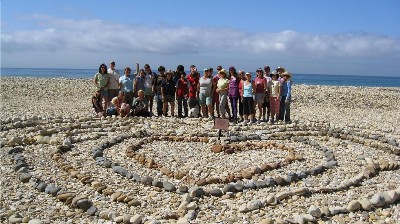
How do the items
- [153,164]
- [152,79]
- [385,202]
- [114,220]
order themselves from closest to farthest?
[114,220] < [385,202] < [153,164] < [152,79]

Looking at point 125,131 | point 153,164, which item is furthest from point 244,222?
point 125,131

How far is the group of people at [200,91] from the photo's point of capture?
16.1 meters

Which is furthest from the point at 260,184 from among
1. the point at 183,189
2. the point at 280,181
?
the point at 183,189

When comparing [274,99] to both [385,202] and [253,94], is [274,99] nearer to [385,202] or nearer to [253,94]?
[253,94]

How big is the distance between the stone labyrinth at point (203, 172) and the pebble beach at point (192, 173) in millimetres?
24

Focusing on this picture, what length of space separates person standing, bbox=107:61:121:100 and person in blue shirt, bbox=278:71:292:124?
6.43 m

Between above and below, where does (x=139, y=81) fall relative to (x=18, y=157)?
above

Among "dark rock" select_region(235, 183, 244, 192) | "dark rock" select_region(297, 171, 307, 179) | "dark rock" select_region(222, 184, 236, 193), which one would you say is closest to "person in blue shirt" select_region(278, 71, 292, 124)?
"dark rock" select_region(297, 171, 307, 179)

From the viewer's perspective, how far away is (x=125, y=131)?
580 inches

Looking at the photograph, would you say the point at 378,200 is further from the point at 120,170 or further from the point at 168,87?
the point at 168,87

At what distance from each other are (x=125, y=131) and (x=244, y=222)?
8535mm

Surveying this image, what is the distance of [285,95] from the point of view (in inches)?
643

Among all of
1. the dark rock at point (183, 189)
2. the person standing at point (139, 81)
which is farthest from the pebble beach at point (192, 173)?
the person standing at point (139, 81)

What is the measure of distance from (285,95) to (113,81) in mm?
6728
